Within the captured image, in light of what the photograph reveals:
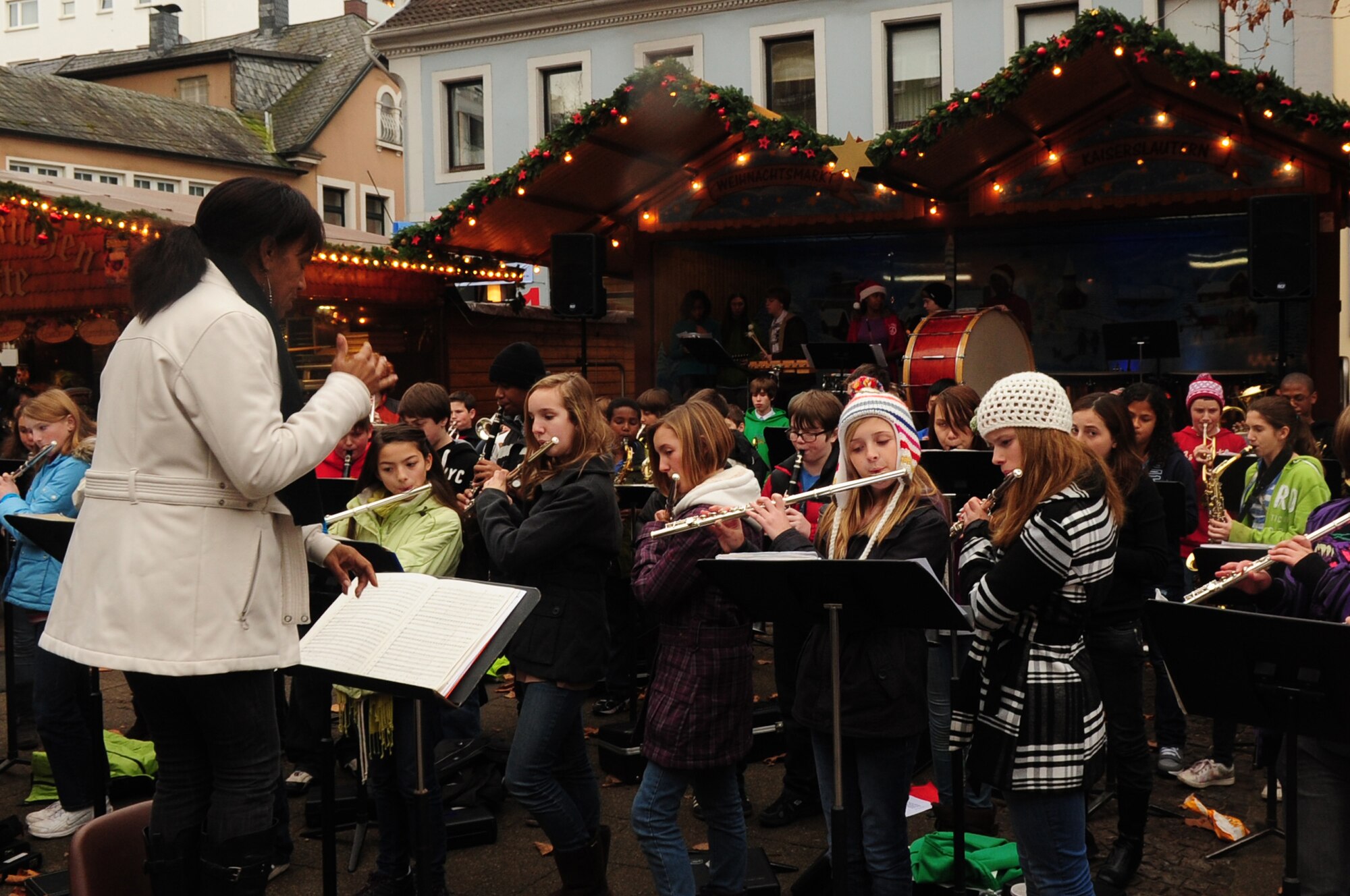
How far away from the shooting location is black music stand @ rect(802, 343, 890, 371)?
43.9 ft

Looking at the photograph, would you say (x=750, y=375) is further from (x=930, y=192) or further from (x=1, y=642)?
(x=1, y=642)

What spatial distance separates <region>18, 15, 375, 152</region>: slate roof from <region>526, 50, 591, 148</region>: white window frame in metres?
9.50

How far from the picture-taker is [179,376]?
276cm

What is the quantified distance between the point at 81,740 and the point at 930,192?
11910 mm

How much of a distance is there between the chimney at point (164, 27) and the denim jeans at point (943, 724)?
3962cm

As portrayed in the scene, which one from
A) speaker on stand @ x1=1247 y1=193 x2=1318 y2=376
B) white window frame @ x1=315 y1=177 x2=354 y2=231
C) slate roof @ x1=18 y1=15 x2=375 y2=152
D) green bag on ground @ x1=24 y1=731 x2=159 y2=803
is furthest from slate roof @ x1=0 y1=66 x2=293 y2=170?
speaker on stand @ x1=1247 y1=193 x2=1318 y2=376

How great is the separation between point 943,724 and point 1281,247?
8104mm

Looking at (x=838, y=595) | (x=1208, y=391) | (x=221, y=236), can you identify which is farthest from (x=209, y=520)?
(x=1208, y=391)

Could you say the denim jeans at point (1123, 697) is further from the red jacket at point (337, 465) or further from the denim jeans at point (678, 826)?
the red jacket at point (337, 465)

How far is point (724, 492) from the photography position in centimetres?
412

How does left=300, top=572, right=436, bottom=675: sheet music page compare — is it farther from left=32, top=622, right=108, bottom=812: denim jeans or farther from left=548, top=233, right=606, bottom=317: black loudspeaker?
left=548, top=233, right=606, bottom=317: black loudspeaker

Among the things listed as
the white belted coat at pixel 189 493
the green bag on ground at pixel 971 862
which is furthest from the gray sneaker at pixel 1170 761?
the white belted coat at pixel 189 493

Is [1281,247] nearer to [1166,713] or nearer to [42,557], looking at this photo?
[1166,713]

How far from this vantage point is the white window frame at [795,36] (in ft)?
78.0
